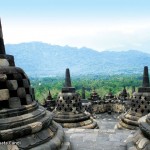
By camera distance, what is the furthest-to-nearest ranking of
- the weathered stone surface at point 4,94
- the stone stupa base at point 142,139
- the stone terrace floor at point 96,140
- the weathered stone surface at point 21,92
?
the stone terrace floor at point 96,140 < the weathered stone surface at point 21,92 < the stone stupa base at point 142,139 < the weathered stone surface at point 4,94

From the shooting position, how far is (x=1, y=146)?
5.63 metres

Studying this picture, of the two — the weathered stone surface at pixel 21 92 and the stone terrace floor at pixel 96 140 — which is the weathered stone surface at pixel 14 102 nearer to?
the weathered stone surface at pixel 21 92

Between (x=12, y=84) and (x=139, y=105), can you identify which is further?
(x=139, y=105)

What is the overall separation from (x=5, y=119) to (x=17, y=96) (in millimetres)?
758

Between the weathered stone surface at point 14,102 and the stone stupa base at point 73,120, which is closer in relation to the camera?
the weathered stone surface at point 14,102

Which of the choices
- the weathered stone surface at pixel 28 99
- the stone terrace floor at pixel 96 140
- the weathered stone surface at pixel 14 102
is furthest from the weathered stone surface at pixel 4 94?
the stone terrace floor at pixel 96 140

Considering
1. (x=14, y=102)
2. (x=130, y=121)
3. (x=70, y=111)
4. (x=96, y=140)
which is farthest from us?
(x=70, y=111)

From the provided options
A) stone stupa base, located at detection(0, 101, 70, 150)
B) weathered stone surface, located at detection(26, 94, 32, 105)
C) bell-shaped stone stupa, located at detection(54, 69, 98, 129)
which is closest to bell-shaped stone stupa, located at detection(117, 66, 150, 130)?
bell-shaped stone stupa, located at detection(54, 69, 98, 129)

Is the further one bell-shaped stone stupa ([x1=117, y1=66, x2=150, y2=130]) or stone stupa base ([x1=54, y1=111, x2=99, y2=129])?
stone stupa base ([x1=54, y1=111, x2=99, y2=129])

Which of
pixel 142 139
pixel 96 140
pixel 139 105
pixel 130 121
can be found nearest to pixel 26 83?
pixel 142 139

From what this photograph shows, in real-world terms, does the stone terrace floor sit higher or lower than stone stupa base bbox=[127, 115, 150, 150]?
lower

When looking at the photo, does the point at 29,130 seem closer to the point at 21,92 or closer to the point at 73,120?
the point at 21,92

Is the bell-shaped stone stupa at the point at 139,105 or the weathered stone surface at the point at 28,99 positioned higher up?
the weathered stone surface at the point at 28,99

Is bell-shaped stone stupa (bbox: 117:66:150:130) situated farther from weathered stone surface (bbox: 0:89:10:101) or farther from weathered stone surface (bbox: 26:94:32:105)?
weathered stone surface (bbox: 0:89:10:101)
